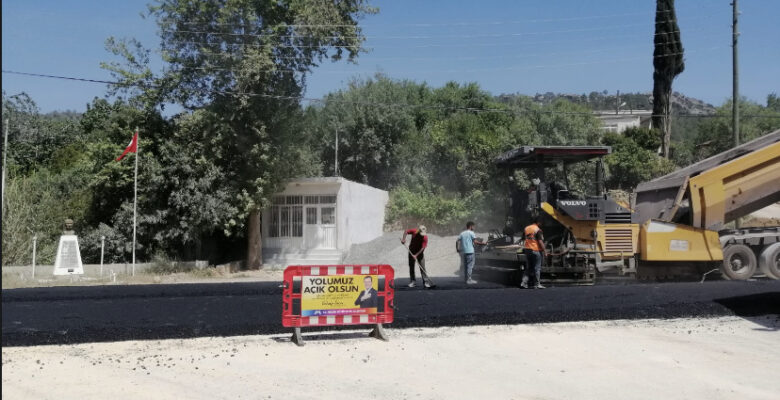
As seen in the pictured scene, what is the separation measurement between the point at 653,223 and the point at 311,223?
1579 cm

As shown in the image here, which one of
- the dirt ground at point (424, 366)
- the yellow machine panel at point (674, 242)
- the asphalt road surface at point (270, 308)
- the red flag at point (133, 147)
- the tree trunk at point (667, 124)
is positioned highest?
the tree trunk at point (667, 124)

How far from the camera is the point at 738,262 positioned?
1462 centimetres

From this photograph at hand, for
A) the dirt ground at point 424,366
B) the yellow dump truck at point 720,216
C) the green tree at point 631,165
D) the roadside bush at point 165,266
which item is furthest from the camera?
the green tree at point 631,165

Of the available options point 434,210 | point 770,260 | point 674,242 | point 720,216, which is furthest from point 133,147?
point 770,260

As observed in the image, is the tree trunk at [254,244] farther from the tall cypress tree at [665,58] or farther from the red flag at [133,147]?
the tall cypress tree at [665,58]

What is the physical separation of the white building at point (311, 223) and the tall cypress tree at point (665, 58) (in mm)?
20224

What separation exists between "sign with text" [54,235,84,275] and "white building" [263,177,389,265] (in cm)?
839

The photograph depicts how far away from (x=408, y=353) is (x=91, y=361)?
3779 millimetres

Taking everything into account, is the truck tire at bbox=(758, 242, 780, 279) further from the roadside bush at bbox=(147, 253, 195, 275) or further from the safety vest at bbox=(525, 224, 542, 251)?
the roadside bush at bbox=(147, 253, 195, 275)

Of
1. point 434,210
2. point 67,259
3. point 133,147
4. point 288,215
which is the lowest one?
point 67,259

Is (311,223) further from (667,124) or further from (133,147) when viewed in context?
(667,124)

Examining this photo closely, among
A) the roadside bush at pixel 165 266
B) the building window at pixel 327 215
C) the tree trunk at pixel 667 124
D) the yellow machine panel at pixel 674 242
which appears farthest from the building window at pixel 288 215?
the tree trunk at pixel 667 124

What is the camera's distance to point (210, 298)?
11.3 m

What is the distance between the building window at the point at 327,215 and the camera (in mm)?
26719
